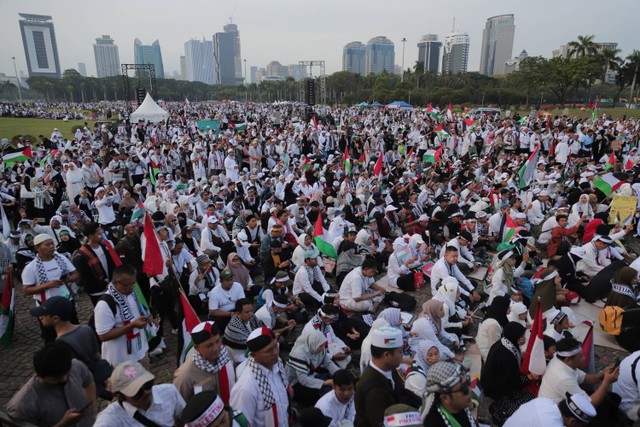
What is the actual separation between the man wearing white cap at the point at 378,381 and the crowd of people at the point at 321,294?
0.02 meters

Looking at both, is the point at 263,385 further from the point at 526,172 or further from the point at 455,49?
the point at 455,49

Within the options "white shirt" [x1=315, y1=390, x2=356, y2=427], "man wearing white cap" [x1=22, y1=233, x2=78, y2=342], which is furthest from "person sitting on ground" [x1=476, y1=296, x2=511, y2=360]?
"man wearing white cap" [x1=22, y1=233, x2=78, y2=342]

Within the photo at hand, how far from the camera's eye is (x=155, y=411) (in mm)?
2797

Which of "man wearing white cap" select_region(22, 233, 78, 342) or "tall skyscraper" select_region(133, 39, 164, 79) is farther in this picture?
"tall skyscraper" select_region(133, 39, 164, 79)

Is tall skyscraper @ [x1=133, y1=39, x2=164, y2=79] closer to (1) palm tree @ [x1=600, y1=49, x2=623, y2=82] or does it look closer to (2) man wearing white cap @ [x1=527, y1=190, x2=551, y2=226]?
(1) palm tree @ [x1=600, y1=49, x2=623, y2=82]

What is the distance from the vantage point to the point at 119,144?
21.5 metres

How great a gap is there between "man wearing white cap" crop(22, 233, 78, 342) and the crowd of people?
0.03m

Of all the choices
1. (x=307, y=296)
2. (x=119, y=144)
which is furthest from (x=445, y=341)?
(x=119, y=144)

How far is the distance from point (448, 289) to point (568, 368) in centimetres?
208

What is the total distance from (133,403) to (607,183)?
12.2 metres

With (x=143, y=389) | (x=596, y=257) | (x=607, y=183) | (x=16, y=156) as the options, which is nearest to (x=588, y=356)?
(x=596, y=257)

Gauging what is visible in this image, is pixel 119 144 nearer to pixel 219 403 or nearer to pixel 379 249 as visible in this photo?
pixel 379 249

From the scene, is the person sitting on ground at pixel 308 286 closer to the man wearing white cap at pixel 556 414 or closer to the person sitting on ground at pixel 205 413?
the man wearing white cap at pixel 556 414

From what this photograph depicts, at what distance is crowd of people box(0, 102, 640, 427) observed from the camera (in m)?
3.10
